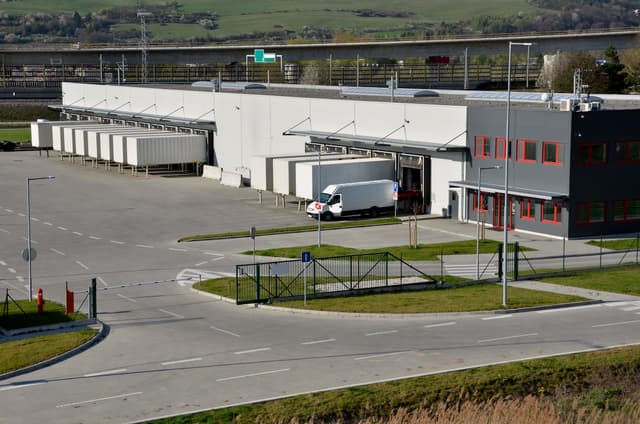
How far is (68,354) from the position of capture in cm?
3114

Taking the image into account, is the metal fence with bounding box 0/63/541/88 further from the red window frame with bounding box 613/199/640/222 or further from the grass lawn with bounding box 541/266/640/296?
the grass lawn with bounding box 541/266/640/296

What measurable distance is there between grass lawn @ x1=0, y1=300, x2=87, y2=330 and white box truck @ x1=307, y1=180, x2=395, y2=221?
78.4 ft

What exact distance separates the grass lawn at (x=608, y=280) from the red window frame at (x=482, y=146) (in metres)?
14.1

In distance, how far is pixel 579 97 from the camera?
57312mm

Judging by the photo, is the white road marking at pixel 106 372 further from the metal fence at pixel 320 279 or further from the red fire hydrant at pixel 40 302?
the metal fence at pixel 320 279

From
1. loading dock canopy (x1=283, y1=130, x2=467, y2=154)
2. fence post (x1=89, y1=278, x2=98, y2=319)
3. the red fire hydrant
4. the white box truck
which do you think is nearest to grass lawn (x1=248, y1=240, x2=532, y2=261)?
the white box truck

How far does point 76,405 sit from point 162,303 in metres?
12.3

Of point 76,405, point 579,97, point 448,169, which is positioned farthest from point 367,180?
point 76,405

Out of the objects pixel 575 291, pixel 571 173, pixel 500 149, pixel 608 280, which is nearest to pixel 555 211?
pixel 571 173

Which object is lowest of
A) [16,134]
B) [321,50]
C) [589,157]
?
[16,134]

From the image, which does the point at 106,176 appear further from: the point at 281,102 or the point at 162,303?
the point at 162,303

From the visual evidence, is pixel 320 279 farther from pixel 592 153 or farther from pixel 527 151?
pixel 592 153

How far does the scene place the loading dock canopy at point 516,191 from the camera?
174 feet

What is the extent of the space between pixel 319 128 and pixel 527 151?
18511 millimetres
